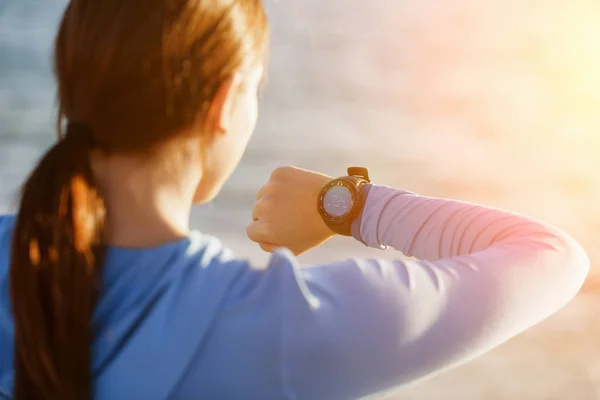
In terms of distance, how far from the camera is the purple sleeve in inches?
23.1

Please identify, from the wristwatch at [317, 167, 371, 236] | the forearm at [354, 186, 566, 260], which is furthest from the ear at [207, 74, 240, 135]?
the wristwatch at [317, 167, 371, 236]

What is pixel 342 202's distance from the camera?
3.50 feet

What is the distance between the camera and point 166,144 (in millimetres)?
629

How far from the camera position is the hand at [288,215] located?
1174 millimetres

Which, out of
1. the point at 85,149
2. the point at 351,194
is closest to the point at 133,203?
the point at 85,149

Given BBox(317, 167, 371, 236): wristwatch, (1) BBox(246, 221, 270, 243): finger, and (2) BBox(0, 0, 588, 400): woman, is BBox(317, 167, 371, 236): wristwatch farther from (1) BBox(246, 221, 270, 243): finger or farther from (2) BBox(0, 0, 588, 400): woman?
(2) BBox(0, 0, 588, 400): woman

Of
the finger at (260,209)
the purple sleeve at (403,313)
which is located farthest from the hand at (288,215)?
the purple sleeve at (403,313)

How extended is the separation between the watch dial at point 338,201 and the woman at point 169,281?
41 cm

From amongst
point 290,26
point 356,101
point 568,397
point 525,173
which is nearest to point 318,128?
point 356,101

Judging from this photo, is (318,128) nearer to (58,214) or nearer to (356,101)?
(356,101)

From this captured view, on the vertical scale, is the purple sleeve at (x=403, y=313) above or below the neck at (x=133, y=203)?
below

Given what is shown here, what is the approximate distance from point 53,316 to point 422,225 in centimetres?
44

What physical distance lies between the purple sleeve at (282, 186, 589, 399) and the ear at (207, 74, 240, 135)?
0.51 feet

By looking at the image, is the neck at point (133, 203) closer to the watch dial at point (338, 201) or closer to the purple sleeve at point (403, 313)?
the purple sleeve at point (403, 313)
